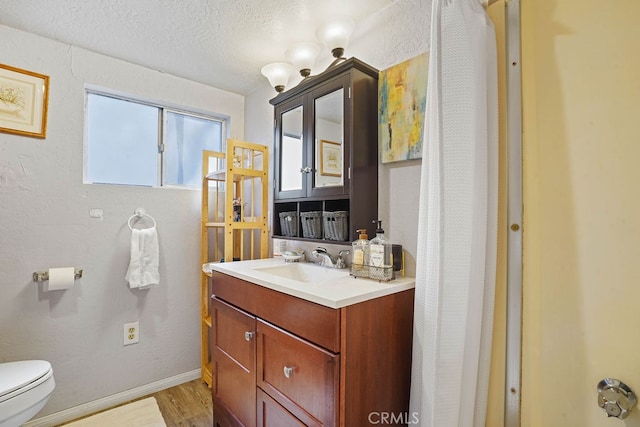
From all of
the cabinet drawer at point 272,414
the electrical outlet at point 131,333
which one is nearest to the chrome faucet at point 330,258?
the cabinet drawer at point 272,414

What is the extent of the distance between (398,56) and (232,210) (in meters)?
1.28

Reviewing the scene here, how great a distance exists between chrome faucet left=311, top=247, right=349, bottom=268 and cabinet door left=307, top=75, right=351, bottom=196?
0.32m

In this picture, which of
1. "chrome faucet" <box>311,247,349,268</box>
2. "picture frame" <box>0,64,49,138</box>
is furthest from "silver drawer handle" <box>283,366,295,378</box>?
"picture frame" <box>0,64,49,138</box>

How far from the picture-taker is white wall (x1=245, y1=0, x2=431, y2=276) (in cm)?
125

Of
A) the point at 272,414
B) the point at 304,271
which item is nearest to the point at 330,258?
the point at 304,271

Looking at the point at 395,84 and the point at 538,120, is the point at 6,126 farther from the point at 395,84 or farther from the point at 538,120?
the point at 538,120

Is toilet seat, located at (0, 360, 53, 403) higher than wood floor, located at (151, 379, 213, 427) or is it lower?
higher

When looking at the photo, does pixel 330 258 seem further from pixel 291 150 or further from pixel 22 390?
pixel 22 390

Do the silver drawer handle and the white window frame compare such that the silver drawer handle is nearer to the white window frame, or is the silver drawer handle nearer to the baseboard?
the baseboard

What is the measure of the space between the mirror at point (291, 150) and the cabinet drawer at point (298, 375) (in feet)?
2.51

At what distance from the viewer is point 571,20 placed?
0.84m

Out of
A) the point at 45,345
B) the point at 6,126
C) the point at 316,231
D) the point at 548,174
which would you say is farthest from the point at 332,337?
the point at 6,126

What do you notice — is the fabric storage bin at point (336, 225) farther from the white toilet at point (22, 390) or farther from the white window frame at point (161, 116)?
the white toilet at point (22, 390)

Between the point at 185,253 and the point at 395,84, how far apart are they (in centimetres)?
177
